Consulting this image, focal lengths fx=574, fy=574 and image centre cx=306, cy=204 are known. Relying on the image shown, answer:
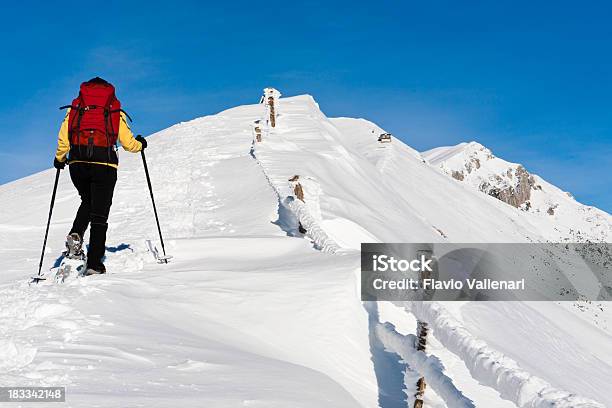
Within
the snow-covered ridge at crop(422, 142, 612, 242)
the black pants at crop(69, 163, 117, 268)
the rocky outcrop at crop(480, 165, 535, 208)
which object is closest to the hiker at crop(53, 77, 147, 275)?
the black pants at crop(69, 163, 117, 268)

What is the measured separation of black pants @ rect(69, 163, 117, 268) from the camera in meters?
6.75

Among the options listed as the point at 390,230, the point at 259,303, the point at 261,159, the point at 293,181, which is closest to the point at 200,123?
the point at 261,159

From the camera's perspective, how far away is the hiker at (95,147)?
22.1 ft

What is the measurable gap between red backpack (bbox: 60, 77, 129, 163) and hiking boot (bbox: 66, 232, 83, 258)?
96 cm

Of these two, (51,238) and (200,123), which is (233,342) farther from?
(200,123)

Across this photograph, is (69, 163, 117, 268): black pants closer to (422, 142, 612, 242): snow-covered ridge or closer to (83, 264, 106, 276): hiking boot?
(83, 264, 106, 276): hiking boot

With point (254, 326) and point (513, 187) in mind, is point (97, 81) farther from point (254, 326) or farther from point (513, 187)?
point (513, 187)

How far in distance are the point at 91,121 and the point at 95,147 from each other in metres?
0.30

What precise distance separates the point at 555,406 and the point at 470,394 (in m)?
2.22

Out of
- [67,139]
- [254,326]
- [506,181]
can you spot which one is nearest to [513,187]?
[506,181]

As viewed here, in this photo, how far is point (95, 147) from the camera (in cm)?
675

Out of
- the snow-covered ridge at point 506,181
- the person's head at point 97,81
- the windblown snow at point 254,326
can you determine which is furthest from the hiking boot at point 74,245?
the snow-covered ridge at point 506,181

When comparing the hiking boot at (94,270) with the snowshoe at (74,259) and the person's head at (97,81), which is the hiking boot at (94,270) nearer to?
the snowshoe at (74,259)

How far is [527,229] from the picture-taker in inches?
1729
